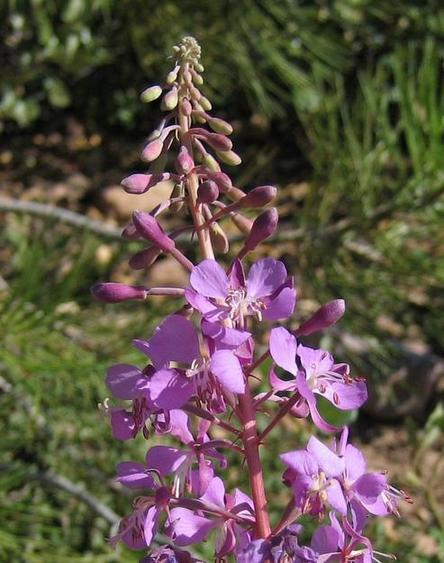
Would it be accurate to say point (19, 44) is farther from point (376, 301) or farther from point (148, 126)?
point (376, 301)

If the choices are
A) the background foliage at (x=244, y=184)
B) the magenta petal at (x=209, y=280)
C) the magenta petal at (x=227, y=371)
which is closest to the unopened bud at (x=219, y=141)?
the magenta petal at (x=209, y=280)

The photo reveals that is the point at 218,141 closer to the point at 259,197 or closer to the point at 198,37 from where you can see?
the point at 259,197

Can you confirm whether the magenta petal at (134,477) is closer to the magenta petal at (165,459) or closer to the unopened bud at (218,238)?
the magenta petal at (165,459)

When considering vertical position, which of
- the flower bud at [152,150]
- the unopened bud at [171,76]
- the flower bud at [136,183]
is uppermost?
the unopened bud at [171,76]

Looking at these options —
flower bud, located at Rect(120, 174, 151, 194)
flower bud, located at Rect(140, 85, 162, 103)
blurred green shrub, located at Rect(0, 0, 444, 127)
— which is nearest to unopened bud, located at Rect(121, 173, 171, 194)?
flower bud, located at Rect(120, 174, 151, 194)

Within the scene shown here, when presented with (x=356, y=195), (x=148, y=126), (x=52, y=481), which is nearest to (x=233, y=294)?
(x=356, y=195)

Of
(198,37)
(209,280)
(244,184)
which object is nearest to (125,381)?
(209,280)

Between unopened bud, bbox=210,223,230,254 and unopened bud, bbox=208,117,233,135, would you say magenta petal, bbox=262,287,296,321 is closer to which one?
unopened bud, bbox=210,223,230,254
